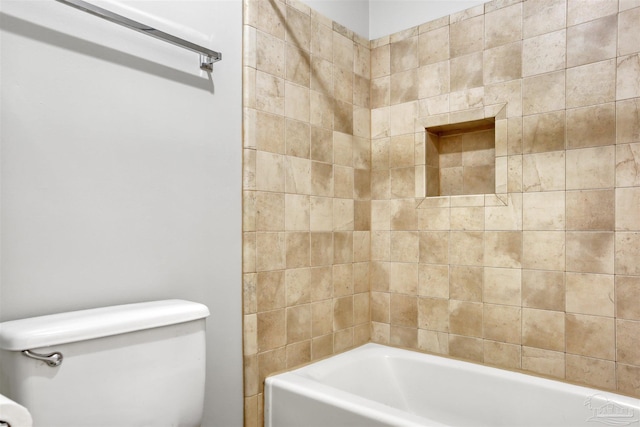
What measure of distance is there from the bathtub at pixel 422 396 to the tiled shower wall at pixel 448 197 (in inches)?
3.8

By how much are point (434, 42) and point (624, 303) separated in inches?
54.8

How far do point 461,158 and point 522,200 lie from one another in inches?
15.6

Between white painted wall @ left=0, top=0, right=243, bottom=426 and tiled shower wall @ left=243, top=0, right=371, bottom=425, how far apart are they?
7 cm

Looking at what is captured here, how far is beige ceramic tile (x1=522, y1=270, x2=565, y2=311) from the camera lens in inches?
70.2

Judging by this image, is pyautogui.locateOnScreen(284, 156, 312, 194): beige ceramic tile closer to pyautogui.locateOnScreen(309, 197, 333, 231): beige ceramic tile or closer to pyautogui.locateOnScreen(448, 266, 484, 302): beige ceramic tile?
pyautogui.locateOnScreen(309, 197, 333, 231): beige ceramic tile

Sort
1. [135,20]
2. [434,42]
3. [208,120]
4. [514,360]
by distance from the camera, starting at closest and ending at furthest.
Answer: [135,20], [208,120], [514,360], [434,42]

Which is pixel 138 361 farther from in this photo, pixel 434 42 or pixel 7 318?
pixel 434 42

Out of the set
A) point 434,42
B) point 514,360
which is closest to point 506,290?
point 514,360

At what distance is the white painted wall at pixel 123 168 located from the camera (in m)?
1.17

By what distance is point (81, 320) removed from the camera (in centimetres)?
112

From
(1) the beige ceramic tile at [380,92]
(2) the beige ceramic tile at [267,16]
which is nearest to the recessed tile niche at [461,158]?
(1) the beige ceramic tile at [380,92]

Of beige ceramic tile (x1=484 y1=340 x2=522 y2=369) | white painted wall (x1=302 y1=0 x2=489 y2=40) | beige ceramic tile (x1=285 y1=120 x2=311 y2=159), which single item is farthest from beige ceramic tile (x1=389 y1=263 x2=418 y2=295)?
white painted wall (x1=302 y1=0 x2=489 y2=40)

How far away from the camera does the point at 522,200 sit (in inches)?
73.7

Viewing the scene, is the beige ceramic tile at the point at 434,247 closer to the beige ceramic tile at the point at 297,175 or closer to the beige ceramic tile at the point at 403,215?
the beige ceramic tile at the point at 403,215
